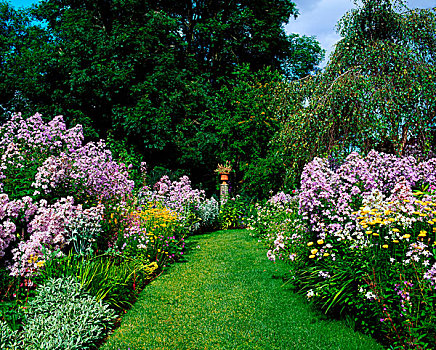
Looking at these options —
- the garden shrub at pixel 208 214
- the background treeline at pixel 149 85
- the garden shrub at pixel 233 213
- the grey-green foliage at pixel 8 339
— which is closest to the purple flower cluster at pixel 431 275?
the grey-green foliage at pixel 8 339

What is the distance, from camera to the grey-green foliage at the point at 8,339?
10.6 ft

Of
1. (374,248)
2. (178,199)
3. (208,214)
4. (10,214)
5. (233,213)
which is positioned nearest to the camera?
(374,248)

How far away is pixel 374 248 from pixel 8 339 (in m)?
3.70

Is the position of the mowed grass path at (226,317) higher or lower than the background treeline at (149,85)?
lower

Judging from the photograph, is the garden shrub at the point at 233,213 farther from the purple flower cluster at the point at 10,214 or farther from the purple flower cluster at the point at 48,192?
the purple flower cluster at the point at 10,214

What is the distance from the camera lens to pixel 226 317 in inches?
165

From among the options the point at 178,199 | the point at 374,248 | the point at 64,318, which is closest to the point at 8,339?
the point at 64,318

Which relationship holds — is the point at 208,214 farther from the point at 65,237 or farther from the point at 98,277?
the point at 98,277

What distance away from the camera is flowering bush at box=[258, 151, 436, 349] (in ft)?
10.2

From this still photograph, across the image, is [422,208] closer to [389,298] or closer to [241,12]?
[389,298]

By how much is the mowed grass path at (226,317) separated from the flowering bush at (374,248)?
307mm

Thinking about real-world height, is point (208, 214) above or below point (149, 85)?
below

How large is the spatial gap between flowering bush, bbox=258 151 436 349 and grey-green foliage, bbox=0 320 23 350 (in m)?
2.98

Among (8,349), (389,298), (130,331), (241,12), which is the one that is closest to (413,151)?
(389,298)
